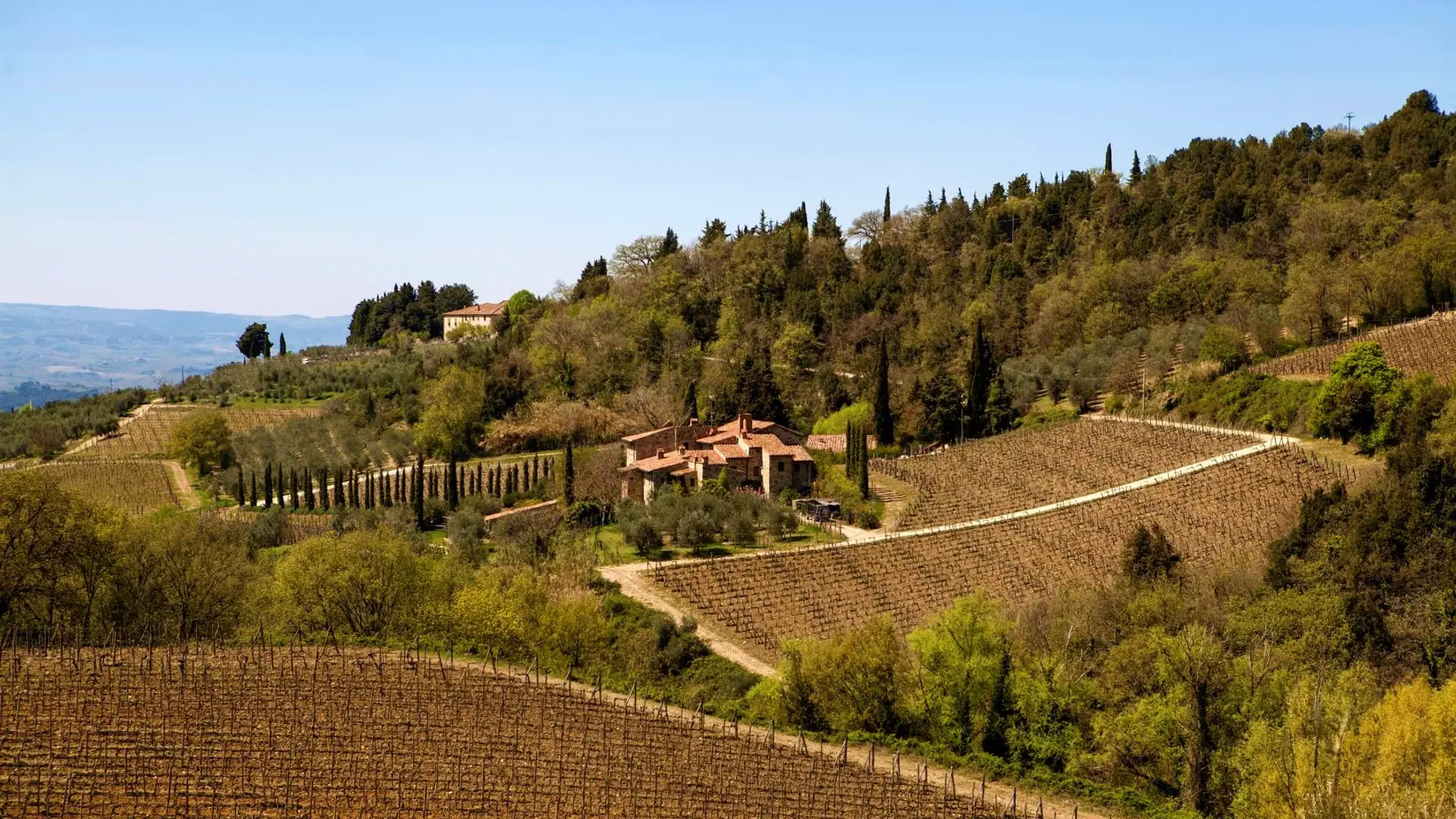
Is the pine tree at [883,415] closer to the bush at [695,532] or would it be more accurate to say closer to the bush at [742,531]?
the bush at [742,531]

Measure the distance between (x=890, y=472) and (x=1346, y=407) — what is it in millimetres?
19211

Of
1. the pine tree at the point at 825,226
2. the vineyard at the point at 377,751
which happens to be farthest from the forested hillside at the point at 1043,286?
the vineyard at the point at 377,751

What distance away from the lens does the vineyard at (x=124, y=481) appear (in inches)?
2343

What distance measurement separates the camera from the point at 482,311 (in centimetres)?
11394

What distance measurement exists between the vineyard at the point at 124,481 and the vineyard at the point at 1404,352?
51.9 meters

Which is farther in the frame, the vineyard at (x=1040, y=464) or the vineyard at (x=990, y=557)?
the vineyard at (x=1040, y=464)

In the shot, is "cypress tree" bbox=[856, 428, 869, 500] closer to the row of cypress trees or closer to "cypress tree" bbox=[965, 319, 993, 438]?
"cypress tree" bbox=[965, 319, 993, 438]

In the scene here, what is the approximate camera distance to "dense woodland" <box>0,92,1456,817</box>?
2756 cm

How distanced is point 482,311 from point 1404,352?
79.4 metres

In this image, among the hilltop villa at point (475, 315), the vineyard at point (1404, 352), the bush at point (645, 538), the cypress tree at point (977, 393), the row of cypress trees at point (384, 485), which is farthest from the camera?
the hilltop villa at point (475, 315)

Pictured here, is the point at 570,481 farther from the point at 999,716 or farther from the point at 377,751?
the point at 377,751

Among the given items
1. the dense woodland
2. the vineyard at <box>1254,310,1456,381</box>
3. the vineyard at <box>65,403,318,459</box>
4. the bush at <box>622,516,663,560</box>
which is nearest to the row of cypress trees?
the dense woodland

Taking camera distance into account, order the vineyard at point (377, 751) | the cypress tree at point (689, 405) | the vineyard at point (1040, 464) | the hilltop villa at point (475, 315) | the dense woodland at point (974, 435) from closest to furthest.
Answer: the vineyard at point (377, 751), the dense woodland at point (974, 435), the vineyard at point (1040, 464), the cypress tree at point (689, 405), the hilltop villa at point (475, 315)

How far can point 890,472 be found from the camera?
188 feet
